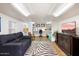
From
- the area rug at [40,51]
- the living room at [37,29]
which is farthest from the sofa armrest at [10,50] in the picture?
the area rug at [40,51]

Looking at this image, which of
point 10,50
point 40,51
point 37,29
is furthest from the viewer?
point 37,29

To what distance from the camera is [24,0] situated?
1391 mm

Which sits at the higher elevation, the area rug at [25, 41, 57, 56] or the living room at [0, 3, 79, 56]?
the living room at [0, 3, 79, 56]

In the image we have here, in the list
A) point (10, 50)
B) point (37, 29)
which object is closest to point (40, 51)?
point (10, 50)

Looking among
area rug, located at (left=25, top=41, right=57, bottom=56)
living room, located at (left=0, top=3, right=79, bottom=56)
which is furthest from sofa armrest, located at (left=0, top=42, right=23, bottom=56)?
area rug, located at (left=25, top=41, right=57, bottom=56)

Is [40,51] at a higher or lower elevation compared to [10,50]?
lower

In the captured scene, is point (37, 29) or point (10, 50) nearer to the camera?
point (10, 50)

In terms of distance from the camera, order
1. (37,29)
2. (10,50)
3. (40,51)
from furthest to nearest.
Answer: (37,29) → (40,51) → (10,50)

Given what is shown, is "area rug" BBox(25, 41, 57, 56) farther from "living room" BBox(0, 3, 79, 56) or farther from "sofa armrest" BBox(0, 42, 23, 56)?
"sofa armrest" BBox(0, 42, 23, 56)

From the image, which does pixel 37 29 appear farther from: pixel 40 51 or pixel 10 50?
pixel 10 50

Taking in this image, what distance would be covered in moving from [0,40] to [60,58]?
2786 millimetres

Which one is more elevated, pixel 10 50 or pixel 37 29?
pixel 37 29

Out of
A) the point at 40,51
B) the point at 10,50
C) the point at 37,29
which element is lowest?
the point at 40,51

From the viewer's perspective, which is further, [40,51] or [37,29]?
[37,29]
